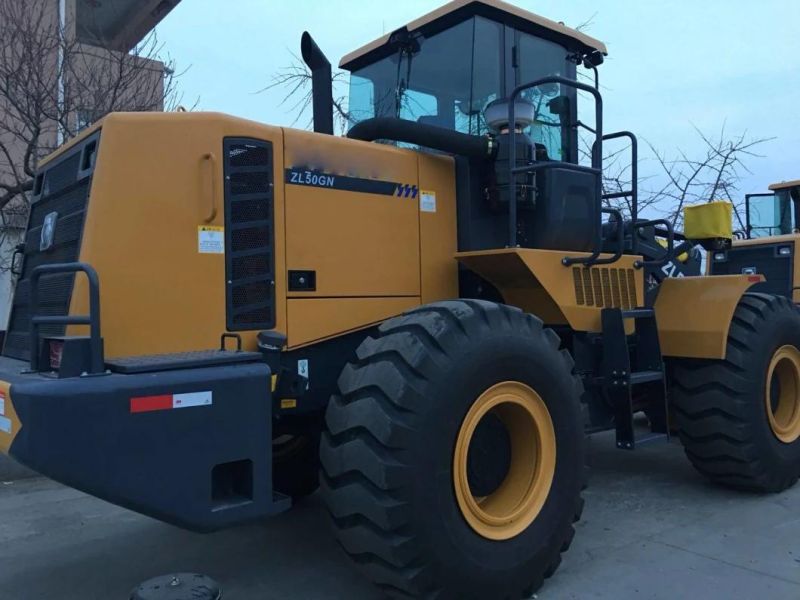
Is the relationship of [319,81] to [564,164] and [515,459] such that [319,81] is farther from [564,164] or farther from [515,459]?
[515,459]

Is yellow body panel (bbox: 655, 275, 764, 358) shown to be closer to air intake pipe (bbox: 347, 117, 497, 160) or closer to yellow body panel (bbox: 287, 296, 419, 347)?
air intake pipe (bbox: 347, 117, 497, 160)

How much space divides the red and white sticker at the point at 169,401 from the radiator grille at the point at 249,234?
64 centimetres

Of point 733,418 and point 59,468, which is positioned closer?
point 59,468

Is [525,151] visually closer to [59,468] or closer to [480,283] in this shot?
[480,283]

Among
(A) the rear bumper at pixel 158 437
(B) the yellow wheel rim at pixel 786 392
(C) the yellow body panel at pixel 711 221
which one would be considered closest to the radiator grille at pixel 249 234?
(A) the rear bumper at pixel 158 437

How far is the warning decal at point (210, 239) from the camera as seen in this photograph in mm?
3527

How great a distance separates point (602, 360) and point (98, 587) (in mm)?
3336

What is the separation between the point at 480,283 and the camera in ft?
15.5

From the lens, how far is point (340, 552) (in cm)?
439

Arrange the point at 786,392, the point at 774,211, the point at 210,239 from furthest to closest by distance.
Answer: the point at 774,211 → the point at 786,392 → the point at 210,239

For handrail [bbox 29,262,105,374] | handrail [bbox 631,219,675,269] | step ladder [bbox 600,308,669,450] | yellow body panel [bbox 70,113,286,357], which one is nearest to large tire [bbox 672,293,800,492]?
step ladder [bbox 600,308,669,450]

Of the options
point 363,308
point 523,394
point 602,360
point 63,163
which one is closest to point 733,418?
point 602,360

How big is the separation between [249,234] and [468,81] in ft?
6.21

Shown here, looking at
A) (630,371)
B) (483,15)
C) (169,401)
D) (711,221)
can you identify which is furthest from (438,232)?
(711,221)
